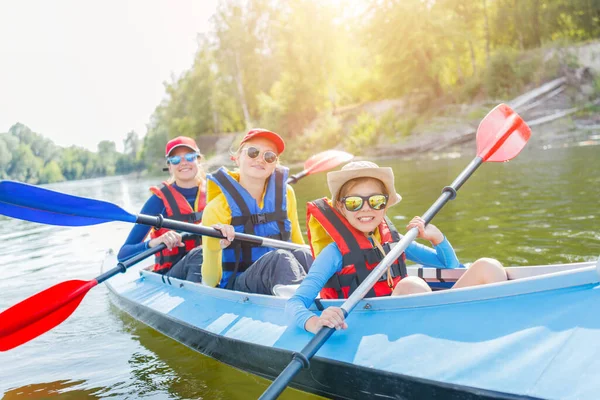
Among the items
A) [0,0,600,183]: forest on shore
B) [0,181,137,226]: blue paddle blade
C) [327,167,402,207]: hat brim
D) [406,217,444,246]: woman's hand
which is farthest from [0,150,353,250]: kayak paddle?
[0,0,600,183]: forest on shore

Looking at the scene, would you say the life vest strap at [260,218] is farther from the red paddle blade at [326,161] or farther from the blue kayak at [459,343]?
the red paddle blade at [326,161]

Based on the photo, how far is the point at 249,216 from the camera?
3.44m

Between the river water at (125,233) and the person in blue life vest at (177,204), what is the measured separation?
0.59 meters

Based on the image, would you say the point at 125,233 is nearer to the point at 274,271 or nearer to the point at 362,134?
the point at 274,271

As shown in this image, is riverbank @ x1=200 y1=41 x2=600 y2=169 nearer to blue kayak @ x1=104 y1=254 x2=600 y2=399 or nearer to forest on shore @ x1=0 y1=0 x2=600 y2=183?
forest on shore @ x1=0 y1=0 x2=600 y2=183

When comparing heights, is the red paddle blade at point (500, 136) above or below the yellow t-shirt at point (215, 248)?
above

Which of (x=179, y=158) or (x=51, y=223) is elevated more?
(x=179, y=158)

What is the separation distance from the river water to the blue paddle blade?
41.1 inches

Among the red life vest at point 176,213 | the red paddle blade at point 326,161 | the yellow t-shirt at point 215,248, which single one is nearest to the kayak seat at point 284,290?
the yellow t-shirt at point 215,248

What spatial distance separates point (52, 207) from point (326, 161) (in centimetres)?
293

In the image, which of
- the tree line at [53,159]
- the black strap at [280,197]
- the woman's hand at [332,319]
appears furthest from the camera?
the tree line at [53,159]

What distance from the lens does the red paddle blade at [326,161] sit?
518cm

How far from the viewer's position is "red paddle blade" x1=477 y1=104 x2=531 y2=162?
3.79 m

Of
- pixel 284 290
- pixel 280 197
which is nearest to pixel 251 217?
pixel 280 197
